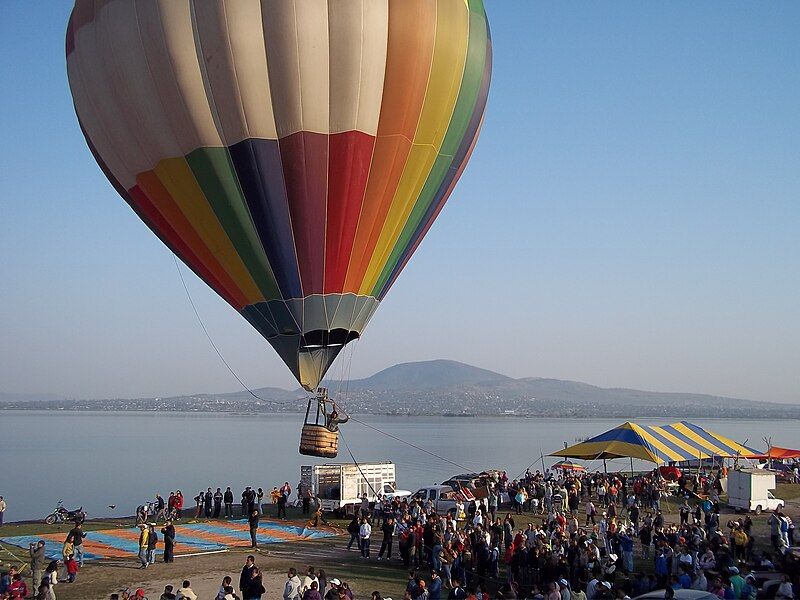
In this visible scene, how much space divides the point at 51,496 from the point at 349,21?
30395 mm

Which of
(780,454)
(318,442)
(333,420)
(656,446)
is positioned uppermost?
(333,420)

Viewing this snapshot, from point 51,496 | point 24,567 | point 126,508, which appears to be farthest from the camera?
point 51,496

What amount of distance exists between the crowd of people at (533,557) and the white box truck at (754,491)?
1.17 meters

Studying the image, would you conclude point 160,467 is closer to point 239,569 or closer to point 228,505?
point 228,505

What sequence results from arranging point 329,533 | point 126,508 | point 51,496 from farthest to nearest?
point 51,496 < point 126,508 < point 329,533

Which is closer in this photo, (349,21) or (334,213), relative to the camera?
(349,21)

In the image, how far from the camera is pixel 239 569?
47.4 feet

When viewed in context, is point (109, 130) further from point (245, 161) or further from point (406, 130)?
point (406, 130)


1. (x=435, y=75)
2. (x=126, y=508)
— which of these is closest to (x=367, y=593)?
(x=435, y=75)

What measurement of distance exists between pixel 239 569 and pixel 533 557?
16.2 ft

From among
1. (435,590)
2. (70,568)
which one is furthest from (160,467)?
(435,590)

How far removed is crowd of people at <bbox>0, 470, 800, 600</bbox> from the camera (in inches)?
433

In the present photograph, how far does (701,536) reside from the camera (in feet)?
48.7

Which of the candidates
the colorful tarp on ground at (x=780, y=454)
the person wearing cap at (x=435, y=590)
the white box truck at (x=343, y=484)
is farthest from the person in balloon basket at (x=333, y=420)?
the colorful tarp on ground at (x=780, y=454)
